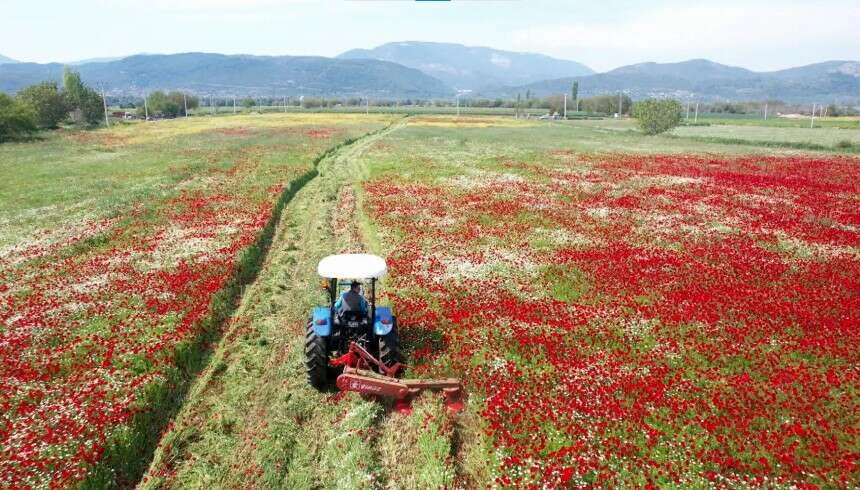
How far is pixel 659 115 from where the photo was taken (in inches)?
3669

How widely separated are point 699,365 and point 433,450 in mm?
7270

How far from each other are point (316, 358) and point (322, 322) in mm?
806

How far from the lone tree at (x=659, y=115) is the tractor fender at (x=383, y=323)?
94.3m

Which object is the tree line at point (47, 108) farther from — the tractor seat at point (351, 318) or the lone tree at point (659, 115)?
the lone tree at point (659, 115)

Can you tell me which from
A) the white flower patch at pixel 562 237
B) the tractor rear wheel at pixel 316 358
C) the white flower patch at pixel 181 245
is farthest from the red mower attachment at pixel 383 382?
the white flower patch at pixel 562 237

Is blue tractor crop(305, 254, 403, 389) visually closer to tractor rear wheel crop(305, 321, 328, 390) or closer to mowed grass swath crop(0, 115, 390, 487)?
tractor rear wheel crop(305, 321, 328, 390)

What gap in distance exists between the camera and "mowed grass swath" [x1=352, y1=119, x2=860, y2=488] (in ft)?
30.9

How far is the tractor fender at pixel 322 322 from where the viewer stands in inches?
450

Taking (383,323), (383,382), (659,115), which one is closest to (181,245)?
(383,323)

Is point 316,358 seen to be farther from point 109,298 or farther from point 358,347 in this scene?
point 109,298

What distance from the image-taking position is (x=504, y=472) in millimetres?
8938

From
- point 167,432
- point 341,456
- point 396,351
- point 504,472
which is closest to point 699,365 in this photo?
point 504,472

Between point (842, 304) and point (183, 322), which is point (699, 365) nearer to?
point (842, 304)

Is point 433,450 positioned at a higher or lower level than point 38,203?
lower
